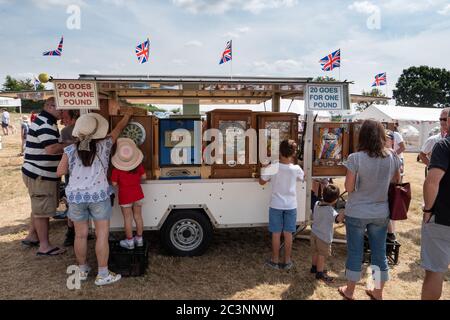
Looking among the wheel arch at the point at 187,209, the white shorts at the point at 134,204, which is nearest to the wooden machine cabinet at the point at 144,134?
the white shorts at the point at 134,204

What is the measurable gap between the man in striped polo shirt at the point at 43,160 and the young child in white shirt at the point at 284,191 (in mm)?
2536

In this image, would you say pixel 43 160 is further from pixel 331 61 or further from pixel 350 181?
pixel 331 61

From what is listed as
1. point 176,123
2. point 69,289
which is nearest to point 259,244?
point 176,123

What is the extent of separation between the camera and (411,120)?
19.4 m

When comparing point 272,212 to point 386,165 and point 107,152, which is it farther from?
point 107,152

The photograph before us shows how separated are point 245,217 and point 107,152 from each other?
5.91 ft

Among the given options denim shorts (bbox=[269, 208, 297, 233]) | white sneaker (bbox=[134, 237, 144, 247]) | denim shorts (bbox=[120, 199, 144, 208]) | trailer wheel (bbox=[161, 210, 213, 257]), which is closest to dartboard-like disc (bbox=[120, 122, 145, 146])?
denim shorts (bbox=[120, 199, 144, 208])

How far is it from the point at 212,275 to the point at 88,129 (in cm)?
206

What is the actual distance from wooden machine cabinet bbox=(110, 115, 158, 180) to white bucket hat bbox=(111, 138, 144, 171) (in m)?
0.24

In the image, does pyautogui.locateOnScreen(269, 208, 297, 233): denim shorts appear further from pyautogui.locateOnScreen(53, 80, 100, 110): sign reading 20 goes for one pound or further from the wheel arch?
pyautogui.locateOnScreen(53, 80, 100, 110): sign reading 20 goes for one pound

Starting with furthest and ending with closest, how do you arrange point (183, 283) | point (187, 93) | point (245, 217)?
point (187, 93), point (245, 217), point (183, 283)

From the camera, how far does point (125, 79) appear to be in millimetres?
3748

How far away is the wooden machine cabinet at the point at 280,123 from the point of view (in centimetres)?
408

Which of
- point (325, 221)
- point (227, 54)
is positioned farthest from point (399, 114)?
point (325, 221)
